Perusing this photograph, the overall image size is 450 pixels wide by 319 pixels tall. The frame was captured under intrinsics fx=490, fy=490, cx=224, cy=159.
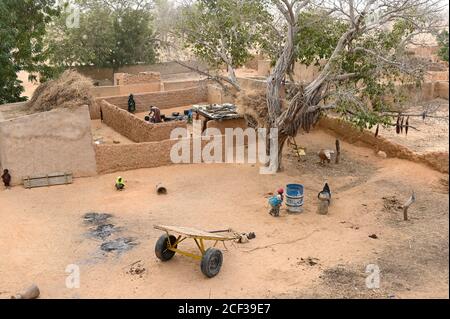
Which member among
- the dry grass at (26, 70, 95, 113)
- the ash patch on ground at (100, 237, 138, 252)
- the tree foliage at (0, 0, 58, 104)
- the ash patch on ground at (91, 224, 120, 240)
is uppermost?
the tree foliage at (0, 0, 58, 104)

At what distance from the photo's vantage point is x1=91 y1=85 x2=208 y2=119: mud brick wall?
75.9 ft

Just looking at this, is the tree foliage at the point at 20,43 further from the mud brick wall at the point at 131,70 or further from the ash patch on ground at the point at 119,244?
the mud brick wall at the point at 131,70

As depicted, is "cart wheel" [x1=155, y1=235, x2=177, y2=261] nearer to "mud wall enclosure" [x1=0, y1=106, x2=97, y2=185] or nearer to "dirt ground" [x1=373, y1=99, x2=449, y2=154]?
"mud wall enclosure" [x1=0, y1=106, x2=97, y2=185]

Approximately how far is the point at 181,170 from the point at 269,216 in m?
4.54

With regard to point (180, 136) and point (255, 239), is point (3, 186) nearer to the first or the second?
point (180, 136)

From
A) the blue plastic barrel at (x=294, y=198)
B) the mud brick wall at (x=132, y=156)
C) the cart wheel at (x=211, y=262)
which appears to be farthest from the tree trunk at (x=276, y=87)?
the cart wheel at (x=211, y=262)

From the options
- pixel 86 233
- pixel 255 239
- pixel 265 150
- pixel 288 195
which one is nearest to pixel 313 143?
pixel 265 150

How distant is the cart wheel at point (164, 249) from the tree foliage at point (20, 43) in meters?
10.5

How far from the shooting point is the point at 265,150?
1709 centimetres

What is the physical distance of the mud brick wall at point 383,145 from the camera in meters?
15.3

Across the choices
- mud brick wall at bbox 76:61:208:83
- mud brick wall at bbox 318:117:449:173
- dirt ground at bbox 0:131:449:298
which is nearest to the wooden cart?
dirt ground at bbox 0:131:449:298

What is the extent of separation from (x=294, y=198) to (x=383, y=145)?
6.41 meters

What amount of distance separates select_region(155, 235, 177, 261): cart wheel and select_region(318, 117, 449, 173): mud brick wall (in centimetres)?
921
